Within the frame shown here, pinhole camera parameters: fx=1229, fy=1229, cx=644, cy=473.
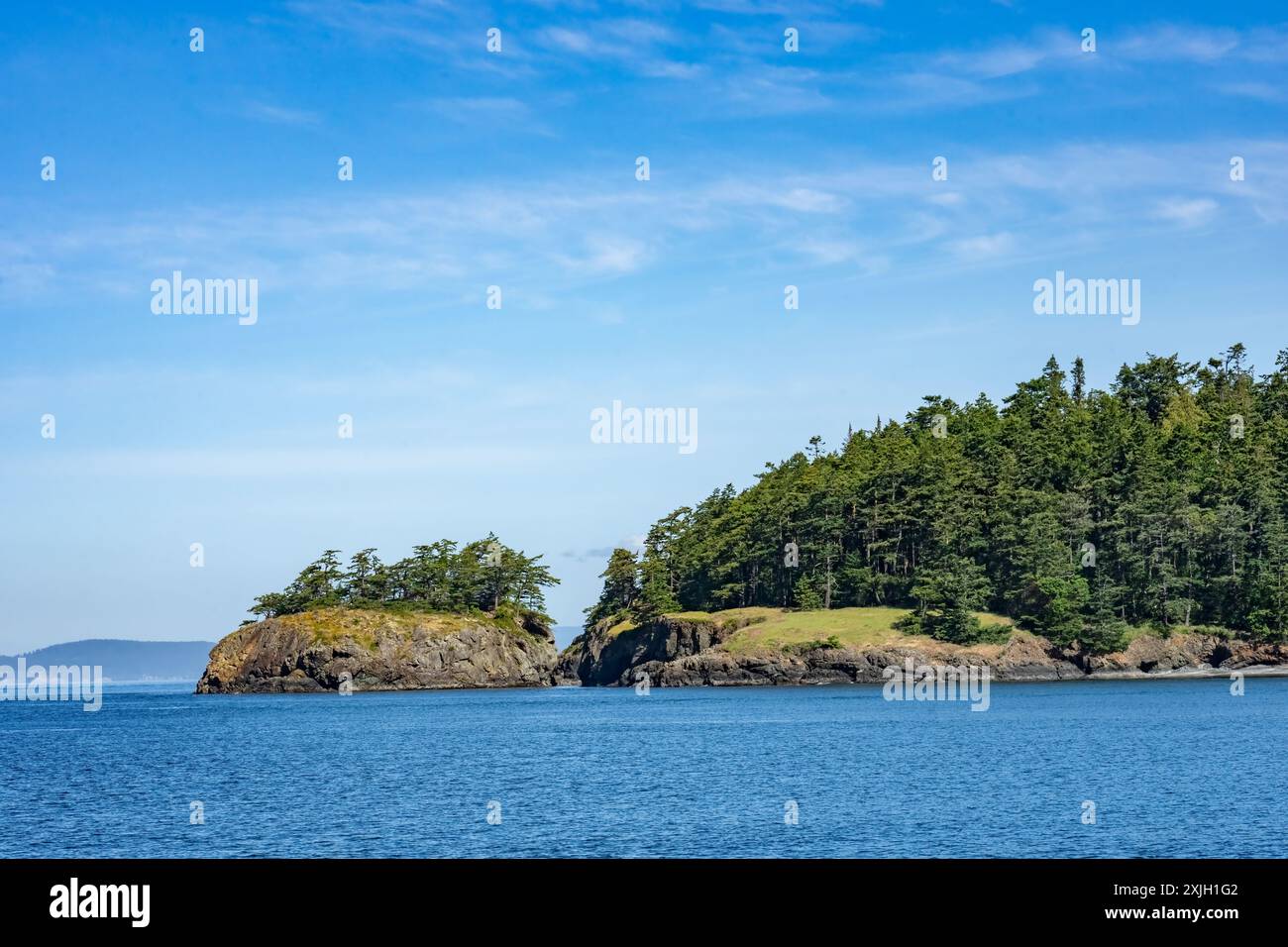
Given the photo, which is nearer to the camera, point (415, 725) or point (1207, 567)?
point (415, 725)

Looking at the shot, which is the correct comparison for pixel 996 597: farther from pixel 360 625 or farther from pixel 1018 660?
pixel 360 625

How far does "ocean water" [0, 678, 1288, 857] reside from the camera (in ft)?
149

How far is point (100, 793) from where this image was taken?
213 ft

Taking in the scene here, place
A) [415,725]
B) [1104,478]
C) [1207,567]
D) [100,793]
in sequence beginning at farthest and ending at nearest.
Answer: [1104,478], [1207,567], [415,725], [100,793]

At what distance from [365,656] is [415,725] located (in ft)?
264

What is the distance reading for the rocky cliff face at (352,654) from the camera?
626 feet

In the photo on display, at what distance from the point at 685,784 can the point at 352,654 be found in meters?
137

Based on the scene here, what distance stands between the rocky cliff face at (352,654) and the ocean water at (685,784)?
2677 inches

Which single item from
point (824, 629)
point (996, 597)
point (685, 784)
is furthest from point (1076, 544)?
point (685, 784)

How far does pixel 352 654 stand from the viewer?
190 m

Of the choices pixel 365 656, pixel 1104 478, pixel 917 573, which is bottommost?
pixel 365 656

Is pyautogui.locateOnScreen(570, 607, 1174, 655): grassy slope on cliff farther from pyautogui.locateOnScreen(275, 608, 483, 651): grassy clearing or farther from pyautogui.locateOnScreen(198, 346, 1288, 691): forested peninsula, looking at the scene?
pyautogui.locateOnScreen(275, 608, 483, 651): grassy clearing
